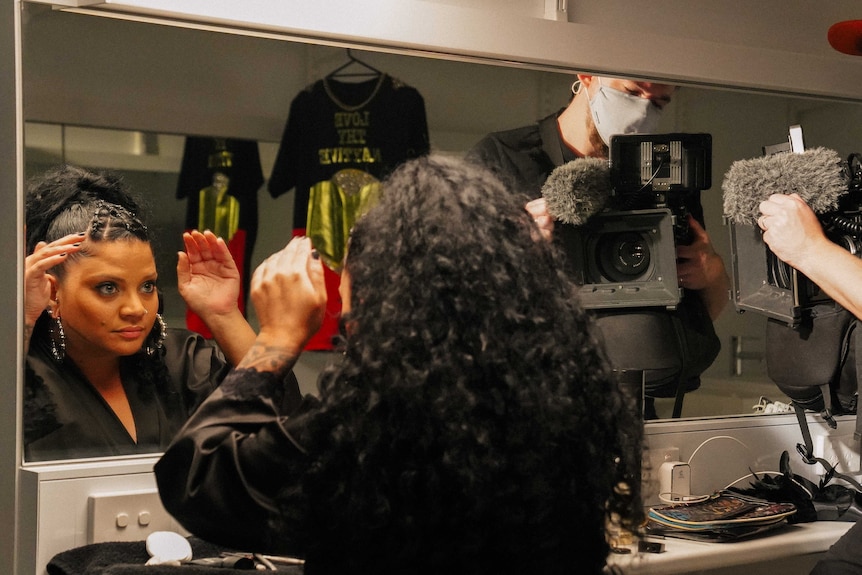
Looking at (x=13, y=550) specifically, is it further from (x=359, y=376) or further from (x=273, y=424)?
(x=359, y=376)

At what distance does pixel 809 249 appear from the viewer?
2547mm

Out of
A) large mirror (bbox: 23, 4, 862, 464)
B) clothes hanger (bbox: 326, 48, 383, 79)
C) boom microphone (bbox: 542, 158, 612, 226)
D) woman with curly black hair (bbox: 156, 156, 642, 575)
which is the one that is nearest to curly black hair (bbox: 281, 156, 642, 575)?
woman with curly black hair (bbox: 156, 156, 642, 575)

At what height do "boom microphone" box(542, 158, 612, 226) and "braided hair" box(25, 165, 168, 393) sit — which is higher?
"boom microphone" box(542, 158, 612, 226)

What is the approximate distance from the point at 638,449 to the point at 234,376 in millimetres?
553

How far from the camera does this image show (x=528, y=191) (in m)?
2.48

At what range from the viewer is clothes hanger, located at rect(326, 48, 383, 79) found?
2.15 m

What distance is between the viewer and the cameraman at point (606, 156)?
8.04ft

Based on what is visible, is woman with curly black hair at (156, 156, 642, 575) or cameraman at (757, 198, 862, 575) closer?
woman with curly black hair at (156, 156, 642, 575)

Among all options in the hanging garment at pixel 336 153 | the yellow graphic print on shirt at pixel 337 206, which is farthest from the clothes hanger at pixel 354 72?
the yellow graphic print on shirt at pixel 337 206

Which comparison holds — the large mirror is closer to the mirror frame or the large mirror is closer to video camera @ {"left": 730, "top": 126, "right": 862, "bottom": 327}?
the mirror frame

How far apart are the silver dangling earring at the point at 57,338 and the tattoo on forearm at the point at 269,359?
62cm

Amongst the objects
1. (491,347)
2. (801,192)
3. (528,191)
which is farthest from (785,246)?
(491,347)

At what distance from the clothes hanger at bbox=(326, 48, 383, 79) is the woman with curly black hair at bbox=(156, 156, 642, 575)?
3.04 feet

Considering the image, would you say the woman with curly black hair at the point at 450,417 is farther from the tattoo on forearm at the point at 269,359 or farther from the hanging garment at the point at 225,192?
the hanging garment at the point at 225,192
